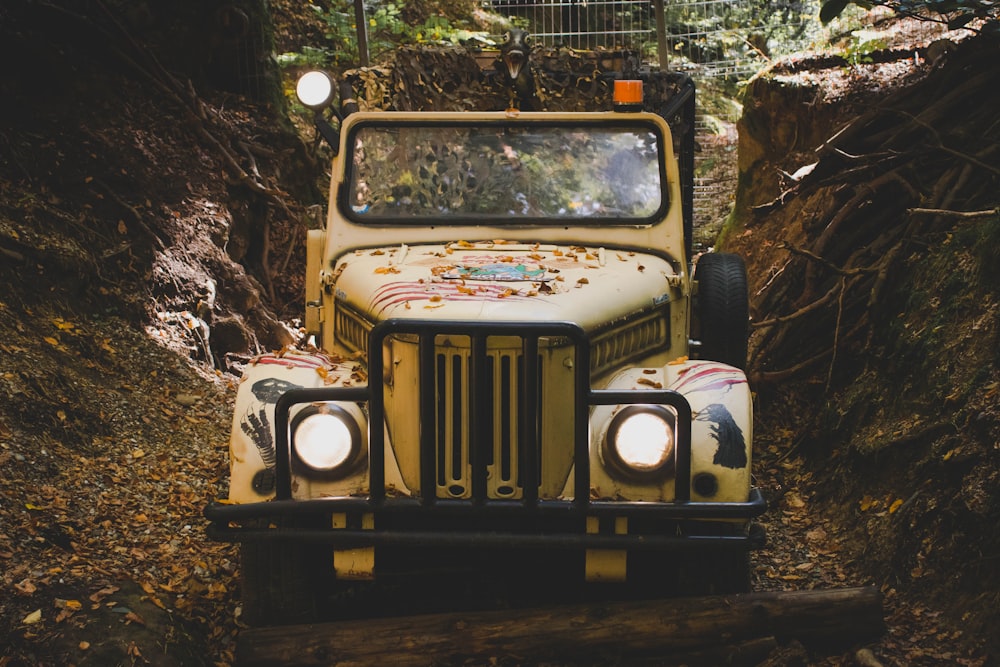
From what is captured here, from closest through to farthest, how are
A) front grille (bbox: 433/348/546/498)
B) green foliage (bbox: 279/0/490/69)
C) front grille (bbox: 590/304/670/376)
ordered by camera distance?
front grille (bbox: 433/348/546/498) → front grille (bbox: 590/304/670/376) → green foliage (bbox: 279/0/490/69)

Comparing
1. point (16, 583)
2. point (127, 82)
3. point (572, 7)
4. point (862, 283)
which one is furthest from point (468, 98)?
point (572, 7)

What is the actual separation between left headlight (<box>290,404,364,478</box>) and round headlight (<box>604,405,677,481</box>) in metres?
0.94

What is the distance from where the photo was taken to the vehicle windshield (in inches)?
195

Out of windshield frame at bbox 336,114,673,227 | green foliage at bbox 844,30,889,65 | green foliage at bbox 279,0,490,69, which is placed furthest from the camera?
green foliage at bbox 279,0,490,69

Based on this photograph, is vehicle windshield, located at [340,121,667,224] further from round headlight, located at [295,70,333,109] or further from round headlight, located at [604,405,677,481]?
round headlight, located at [604,405,677,481]

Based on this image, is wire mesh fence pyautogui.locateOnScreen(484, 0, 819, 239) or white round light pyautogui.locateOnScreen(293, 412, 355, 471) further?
wire mesh fence pyautogui.locateOnScreen(484, 0, 819, 239)

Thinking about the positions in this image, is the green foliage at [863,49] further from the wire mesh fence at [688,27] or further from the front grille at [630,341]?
the front grille at [630,341]

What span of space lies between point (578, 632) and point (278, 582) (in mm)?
1168

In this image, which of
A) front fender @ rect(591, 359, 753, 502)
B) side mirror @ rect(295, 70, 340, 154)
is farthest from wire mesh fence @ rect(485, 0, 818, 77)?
front fender @ rect(591, 359, 753, 502)

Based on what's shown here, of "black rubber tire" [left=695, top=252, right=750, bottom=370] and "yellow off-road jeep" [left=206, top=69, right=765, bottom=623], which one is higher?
"black rubber tire" [left=695, top=252, right=750, bottom=370]

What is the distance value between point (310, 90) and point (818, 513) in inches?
134

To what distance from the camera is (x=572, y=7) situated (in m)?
12.1

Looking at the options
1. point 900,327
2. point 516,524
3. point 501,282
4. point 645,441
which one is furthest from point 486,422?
point 900,327

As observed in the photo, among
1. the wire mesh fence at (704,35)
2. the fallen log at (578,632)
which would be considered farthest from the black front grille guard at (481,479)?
the wire mesh fence at (704,35)
